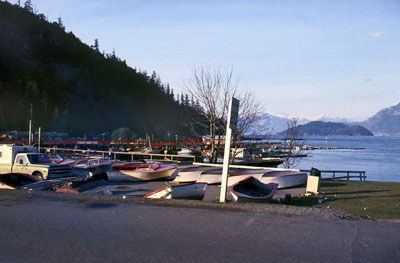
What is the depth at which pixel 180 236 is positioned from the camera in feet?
25.1

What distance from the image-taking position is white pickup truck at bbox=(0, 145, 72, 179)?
73.1 feet

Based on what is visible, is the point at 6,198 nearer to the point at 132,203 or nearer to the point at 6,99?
the point at 132,203

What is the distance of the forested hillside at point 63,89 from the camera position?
123688 millimetres

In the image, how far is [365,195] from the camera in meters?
16.3

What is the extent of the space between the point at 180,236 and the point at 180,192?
6.93 meters

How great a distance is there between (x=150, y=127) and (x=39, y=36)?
2223 inches

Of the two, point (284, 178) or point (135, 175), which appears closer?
point (284, 178)

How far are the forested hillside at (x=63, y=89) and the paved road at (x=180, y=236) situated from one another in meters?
108

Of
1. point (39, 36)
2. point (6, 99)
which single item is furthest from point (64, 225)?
point (39, 36)

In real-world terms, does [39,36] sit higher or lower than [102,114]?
higher

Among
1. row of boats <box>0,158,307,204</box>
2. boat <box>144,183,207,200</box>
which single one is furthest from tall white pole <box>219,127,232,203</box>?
boat <box>144,183,207,200</box>

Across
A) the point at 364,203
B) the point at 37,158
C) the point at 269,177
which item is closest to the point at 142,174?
the point at 37,158

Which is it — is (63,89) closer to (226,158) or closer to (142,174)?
(142,174)

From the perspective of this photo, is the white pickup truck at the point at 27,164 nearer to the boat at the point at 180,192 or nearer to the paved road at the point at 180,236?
the boat at the point at 180,192
